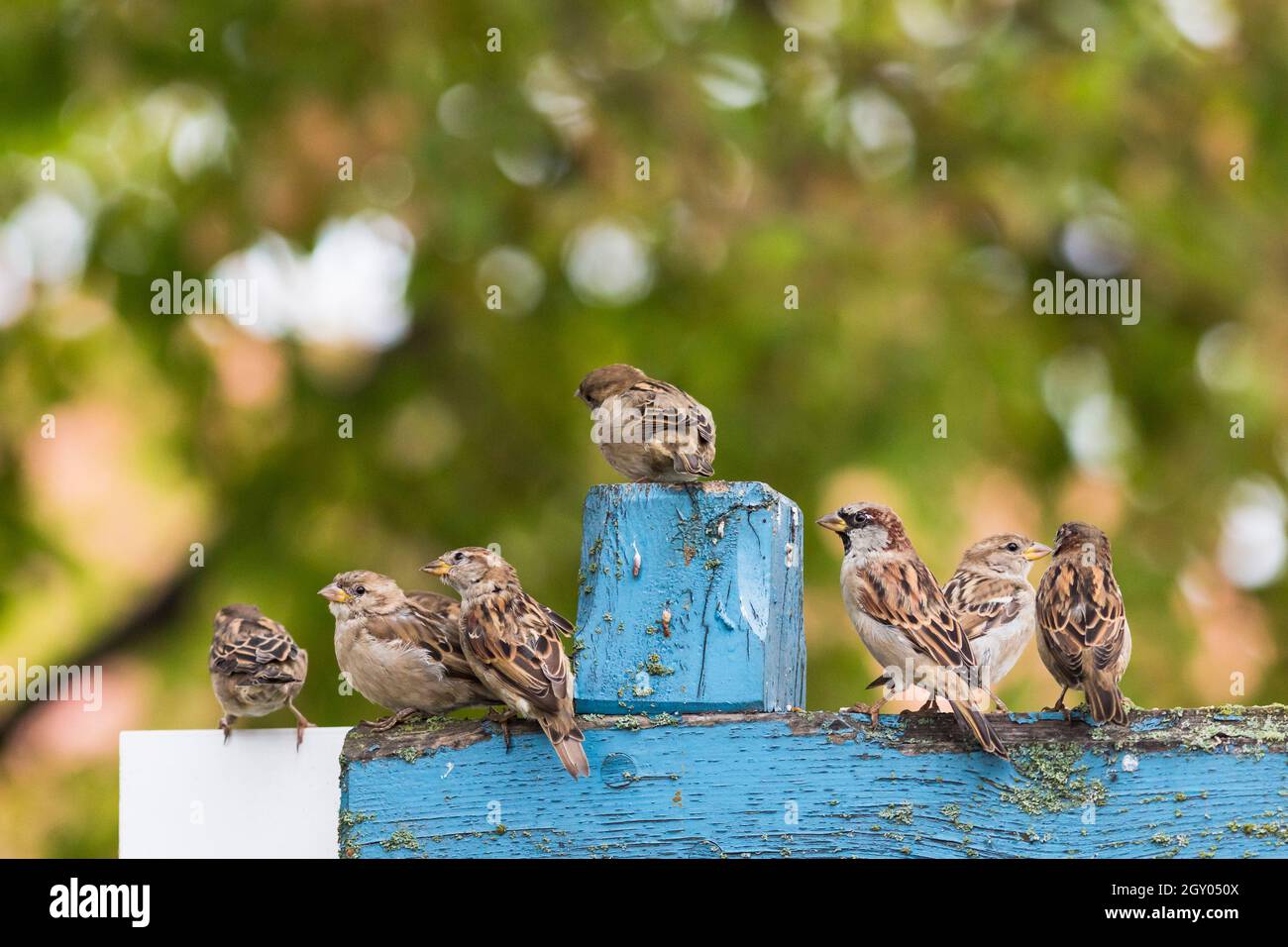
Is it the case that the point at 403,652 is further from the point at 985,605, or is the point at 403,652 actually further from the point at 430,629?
the point at 985,605

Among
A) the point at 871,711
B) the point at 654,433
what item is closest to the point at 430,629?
the point at 654,433

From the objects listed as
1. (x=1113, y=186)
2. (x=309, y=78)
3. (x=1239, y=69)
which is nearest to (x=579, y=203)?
(x=309, y=78)

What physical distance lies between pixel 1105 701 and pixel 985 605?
149cm

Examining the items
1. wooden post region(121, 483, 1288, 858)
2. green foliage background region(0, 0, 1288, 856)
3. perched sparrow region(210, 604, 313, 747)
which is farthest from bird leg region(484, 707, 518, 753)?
green foliage background region(0, 0, 1288, 856)

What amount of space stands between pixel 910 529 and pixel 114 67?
4.07m

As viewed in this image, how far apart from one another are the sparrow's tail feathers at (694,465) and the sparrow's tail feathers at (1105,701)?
0.95 meters

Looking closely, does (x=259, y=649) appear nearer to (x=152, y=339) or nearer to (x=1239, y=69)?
(x=152, y=339)

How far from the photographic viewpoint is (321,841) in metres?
2.90

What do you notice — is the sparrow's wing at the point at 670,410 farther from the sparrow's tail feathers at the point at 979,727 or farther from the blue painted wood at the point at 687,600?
the sparrow's tail feathers at the point at 979,727

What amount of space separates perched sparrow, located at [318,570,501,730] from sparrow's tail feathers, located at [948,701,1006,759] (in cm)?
98

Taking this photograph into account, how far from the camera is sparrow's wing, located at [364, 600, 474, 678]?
11.5ft

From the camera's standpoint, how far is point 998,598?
4320 mm

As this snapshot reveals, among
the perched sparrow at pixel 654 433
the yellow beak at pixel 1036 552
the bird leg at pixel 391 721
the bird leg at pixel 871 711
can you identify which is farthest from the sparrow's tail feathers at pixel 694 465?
the yellow beak at pixel 1036 552
